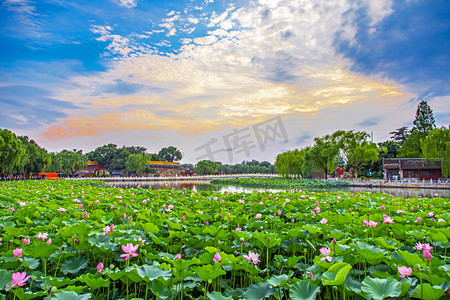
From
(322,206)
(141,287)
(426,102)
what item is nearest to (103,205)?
(141,287)

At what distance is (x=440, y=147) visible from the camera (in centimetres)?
2258

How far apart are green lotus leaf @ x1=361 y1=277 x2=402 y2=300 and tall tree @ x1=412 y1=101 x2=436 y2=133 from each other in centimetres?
4744

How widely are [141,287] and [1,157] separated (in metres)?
27.8

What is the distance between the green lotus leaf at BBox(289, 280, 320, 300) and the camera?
159cm

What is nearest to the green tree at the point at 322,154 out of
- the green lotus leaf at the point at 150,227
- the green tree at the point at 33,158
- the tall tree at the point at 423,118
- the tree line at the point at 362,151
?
the tree line at the point at 362,151

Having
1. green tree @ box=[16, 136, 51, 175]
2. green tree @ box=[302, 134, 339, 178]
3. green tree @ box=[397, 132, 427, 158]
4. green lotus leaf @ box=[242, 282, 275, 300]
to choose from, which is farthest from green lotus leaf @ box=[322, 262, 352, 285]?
green tree @ box=[397, 132, 427, 158]

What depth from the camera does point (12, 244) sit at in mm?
2715

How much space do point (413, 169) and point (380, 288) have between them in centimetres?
3411

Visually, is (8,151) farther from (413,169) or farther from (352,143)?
(413,169)

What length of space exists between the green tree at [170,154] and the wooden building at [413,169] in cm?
5708

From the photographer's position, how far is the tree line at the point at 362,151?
74.6 ft

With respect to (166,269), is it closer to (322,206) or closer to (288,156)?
(322,206)

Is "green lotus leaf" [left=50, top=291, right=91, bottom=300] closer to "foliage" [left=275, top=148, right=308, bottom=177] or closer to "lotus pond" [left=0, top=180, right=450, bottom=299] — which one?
"lotus pond" [left=0, top=180, right=450, bottom=299]

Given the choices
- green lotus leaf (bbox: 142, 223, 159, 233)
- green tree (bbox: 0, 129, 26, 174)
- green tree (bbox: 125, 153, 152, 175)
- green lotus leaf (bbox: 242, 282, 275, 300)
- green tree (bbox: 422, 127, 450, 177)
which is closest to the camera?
green lotus leaf (bbox: 242, 282, 275, 300)
